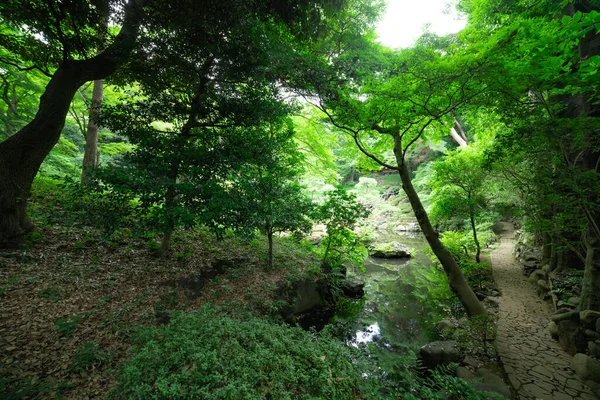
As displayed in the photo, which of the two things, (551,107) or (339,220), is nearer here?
(551,107)

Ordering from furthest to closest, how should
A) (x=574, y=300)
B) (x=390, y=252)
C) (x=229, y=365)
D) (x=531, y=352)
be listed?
(x=390, y=252) → (x=574, y=300) → (x=531, y=352) → (x=229, y=365)

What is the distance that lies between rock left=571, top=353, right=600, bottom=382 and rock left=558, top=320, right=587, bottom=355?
495 millimetres

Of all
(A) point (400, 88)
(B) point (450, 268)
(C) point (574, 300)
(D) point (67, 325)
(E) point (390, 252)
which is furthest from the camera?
(E) point (390, 252)

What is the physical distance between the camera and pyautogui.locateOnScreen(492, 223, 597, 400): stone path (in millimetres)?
3322

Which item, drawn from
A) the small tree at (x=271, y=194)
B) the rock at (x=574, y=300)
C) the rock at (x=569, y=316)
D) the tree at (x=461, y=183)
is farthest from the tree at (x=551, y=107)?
the small tree at (x=271, y=194)

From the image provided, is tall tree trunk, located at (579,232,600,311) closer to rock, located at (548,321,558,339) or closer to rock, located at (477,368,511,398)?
rock, located at (548,321,558,339)

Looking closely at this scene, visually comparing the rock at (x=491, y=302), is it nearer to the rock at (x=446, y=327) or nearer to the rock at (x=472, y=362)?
the rock at (x=446, y=327)

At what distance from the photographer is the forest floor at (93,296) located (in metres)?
2.40

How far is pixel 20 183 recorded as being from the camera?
154 inches

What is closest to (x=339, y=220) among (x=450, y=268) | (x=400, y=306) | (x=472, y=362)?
(x=450, y=268)

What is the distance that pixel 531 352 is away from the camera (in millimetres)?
4234

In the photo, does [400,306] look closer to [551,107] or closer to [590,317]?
[590,317]

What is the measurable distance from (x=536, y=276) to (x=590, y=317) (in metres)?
4.46

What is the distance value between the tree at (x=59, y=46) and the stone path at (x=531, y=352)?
750 cm
